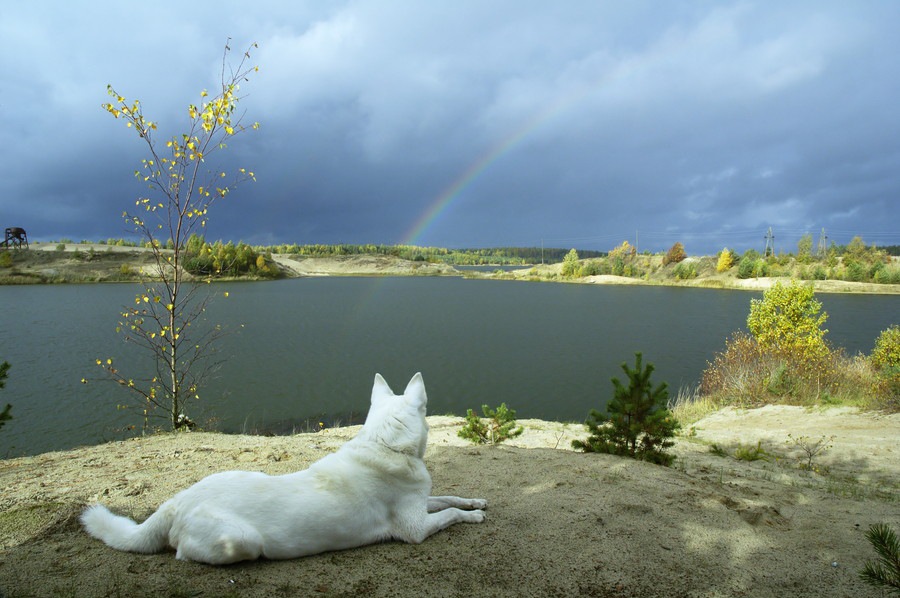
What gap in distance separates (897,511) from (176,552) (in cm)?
674

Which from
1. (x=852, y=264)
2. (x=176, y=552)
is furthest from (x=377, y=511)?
(x=852, y=264)

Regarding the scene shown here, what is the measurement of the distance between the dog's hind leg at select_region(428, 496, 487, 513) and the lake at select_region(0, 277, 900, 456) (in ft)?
35.0

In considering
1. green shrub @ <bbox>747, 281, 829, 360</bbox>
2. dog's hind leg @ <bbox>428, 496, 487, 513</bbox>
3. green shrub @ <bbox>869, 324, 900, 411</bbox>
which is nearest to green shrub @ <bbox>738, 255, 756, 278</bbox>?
green shrub @ <bbox>747, 281, 829, 360</bbox>

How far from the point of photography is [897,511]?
4621 mm

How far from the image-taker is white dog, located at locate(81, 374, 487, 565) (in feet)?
9.30

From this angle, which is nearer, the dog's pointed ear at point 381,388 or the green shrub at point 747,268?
the dog's pointed ear at point 381,388

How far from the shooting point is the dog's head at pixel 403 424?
3.39 metres

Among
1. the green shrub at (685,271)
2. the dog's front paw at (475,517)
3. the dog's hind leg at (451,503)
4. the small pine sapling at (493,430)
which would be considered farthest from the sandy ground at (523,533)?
the green shrub at (685,271)

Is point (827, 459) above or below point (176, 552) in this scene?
below

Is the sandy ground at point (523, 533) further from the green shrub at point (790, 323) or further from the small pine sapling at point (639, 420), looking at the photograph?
the green shrub at point (790, 323)

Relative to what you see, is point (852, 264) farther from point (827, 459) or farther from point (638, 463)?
point (638, 463)

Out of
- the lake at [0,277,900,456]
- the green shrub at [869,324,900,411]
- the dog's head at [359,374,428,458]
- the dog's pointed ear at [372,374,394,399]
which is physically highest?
the dog's pointed ear at [372,374,394,399]

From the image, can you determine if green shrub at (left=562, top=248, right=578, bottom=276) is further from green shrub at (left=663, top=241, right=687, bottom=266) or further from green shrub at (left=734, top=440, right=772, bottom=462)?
green shrub at (left=734, top=440, right=772, bottom=462)

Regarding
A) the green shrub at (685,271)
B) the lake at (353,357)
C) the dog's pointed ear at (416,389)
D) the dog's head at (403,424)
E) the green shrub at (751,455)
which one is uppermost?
the green shrub at (685,271)
